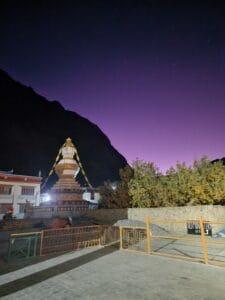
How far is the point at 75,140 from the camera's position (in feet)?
419

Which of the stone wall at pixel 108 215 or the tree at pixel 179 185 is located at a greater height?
the tree at pixel 179 185

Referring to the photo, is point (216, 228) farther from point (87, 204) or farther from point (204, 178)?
point (87, 204)

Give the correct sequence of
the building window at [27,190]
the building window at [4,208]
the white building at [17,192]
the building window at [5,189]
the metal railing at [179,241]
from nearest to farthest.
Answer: the metal railing at [179,241] → the building window at [4,208] → the white building at [17,192] → the building window at [5,189] → the building window at [27,190]

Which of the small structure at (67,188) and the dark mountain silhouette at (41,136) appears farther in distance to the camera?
the dark mountain silhouette at (41,136)

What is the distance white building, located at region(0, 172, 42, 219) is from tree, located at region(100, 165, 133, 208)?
1470 cm

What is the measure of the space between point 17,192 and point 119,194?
68.2 feet

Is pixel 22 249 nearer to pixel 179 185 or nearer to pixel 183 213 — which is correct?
pixel 183 213

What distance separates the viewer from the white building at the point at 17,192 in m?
37.1

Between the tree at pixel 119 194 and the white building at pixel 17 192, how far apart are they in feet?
48.2

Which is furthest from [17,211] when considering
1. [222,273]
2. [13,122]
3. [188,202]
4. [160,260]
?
[13,122]

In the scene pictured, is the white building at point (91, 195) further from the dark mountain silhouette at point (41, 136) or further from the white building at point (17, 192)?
the dark mountain silhouette at point (41, 136)

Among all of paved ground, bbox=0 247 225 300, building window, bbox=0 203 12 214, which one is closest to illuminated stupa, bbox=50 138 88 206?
building window, bbox=0 203 12 214

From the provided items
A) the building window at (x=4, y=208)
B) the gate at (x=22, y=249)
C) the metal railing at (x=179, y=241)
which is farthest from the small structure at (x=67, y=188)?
the gate at (x=22, y=249)

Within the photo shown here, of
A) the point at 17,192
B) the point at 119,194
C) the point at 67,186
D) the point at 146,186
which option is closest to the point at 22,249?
the point at 146,186
